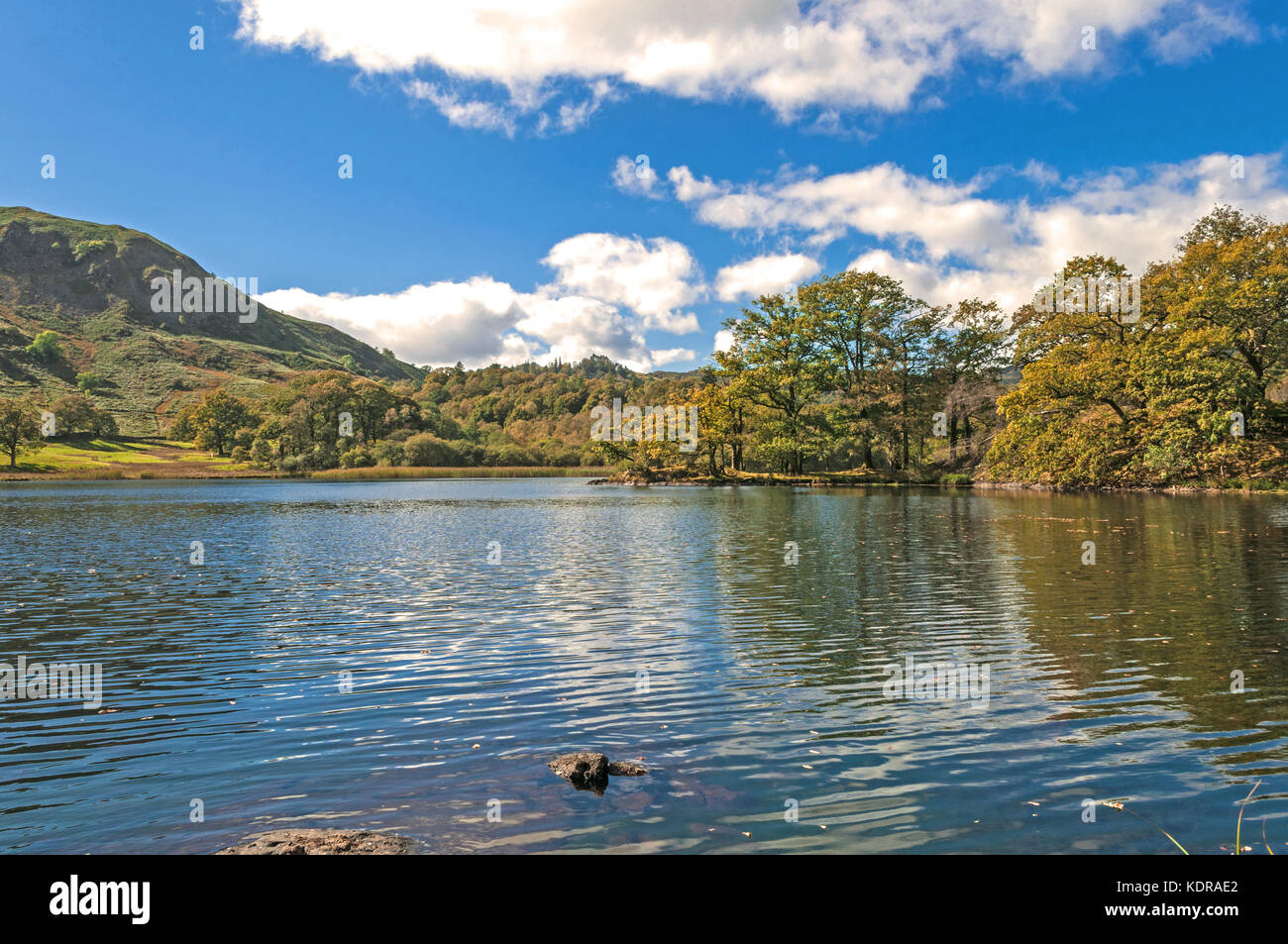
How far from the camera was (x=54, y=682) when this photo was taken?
11.1m

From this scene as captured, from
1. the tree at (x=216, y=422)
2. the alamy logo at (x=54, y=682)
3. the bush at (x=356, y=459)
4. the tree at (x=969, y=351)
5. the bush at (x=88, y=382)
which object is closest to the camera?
the alamy logo at (x=54, y=682)

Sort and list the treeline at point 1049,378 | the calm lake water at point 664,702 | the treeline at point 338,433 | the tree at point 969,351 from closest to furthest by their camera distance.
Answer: the calm lake water at point 664,702
the treeline at point 1049,378
the tree at point 969,351
the treeline at point 338,433

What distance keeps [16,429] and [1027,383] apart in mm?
142717

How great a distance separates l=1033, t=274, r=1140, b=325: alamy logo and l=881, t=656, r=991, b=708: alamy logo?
59.9 metres

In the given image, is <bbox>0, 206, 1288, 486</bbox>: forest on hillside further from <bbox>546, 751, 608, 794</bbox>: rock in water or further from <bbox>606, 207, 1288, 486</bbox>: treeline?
<bbox>546, 751, 608, 794</bbox>: rock in water

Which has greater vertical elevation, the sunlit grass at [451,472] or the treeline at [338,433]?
the treeline at [338,433]

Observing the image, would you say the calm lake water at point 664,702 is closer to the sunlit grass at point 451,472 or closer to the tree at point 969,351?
the tree at point 969,351

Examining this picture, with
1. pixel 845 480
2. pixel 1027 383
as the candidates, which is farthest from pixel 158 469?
pixel 1027 383

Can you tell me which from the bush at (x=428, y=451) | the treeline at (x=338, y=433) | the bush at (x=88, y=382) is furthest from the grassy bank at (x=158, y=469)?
the bush at (x=88, y=382)

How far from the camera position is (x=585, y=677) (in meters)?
11.2

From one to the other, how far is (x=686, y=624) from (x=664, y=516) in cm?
2650

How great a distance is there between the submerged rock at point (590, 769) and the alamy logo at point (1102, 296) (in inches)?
2599
